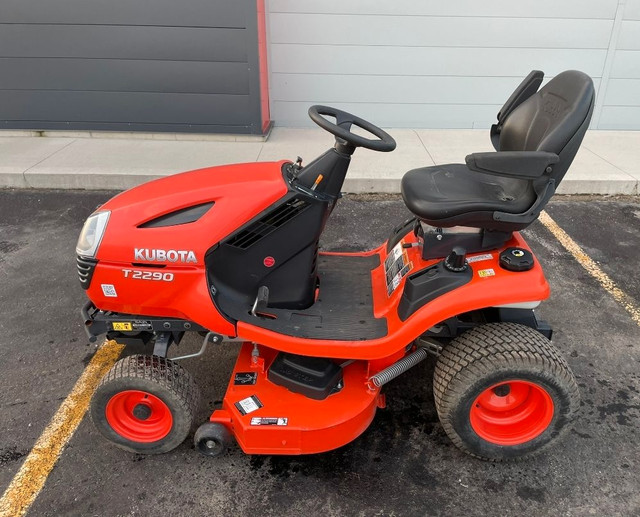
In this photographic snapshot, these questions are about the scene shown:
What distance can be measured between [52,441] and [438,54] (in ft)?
18.9

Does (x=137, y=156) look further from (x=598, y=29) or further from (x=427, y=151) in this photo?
(x=598, y=29)

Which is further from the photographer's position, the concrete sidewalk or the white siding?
the white siding

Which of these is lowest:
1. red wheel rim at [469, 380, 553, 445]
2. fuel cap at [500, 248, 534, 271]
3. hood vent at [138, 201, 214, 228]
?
red wheel rim at [469, 380, 553, 445]

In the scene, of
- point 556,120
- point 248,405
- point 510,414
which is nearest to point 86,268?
point 248,405

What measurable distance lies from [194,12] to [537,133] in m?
4.33

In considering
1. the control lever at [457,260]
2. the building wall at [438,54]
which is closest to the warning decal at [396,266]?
the control lever at [457,260]

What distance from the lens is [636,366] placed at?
2.96m

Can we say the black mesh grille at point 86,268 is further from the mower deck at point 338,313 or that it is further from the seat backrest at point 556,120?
the seat backrest at point 556,120

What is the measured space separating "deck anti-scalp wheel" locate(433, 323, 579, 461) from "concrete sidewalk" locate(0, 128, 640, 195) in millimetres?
3070

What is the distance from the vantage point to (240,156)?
5676 mm

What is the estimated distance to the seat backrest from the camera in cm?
217

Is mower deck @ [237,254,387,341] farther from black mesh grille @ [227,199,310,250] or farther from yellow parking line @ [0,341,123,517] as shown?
yellow parking line @ [0,341,123,517]

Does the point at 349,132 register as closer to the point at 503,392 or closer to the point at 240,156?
the point at 503,392

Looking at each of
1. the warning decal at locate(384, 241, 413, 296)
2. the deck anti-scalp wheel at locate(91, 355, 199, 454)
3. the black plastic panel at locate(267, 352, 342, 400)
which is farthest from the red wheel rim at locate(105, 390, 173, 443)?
the warning decal at locate(384, 241, 413, 296)
